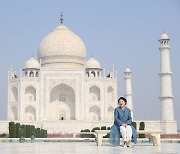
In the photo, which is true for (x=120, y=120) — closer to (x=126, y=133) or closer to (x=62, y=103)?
(x=126, y=133)

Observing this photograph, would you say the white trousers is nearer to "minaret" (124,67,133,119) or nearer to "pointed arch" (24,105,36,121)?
"pointed arch" (24,105,36,121)

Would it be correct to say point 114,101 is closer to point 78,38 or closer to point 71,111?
point 71,111

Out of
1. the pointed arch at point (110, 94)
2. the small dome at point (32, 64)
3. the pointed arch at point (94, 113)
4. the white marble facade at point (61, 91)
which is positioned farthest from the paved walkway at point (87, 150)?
the small dome at point (32, 64)

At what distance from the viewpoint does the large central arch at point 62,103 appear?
34281 millimetres

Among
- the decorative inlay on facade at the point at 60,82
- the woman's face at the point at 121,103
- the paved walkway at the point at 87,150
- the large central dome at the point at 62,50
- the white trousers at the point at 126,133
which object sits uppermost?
the large central dome at the point at 62,50

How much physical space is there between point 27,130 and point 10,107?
48.8 feet

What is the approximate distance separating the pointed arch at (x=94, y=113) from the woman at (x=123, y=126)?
84.3 ft

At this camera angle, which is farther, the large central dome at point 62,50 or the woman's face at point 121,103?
the large central dome at point 62,50

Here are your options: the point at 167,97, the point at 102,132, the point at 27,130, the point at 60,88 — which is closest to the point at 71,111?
the point at 60,88

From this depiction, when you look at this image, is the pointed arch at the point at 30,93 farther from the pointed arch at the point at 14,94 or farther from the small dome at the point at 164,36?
the small dome at the point at 164,36

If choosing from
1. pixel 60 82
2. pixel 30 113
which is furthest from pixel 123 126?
pixel 30 113

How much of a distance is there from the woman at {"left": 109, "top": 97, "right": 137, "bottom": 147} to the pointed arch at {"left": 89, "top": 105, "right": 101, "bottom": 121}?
84.3 feet

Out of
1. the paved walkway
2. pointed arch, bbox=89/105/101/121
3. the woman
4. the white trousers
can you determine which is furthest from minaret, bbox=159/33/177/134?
the white trousers

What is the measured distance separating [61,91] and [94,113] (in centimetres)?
355
